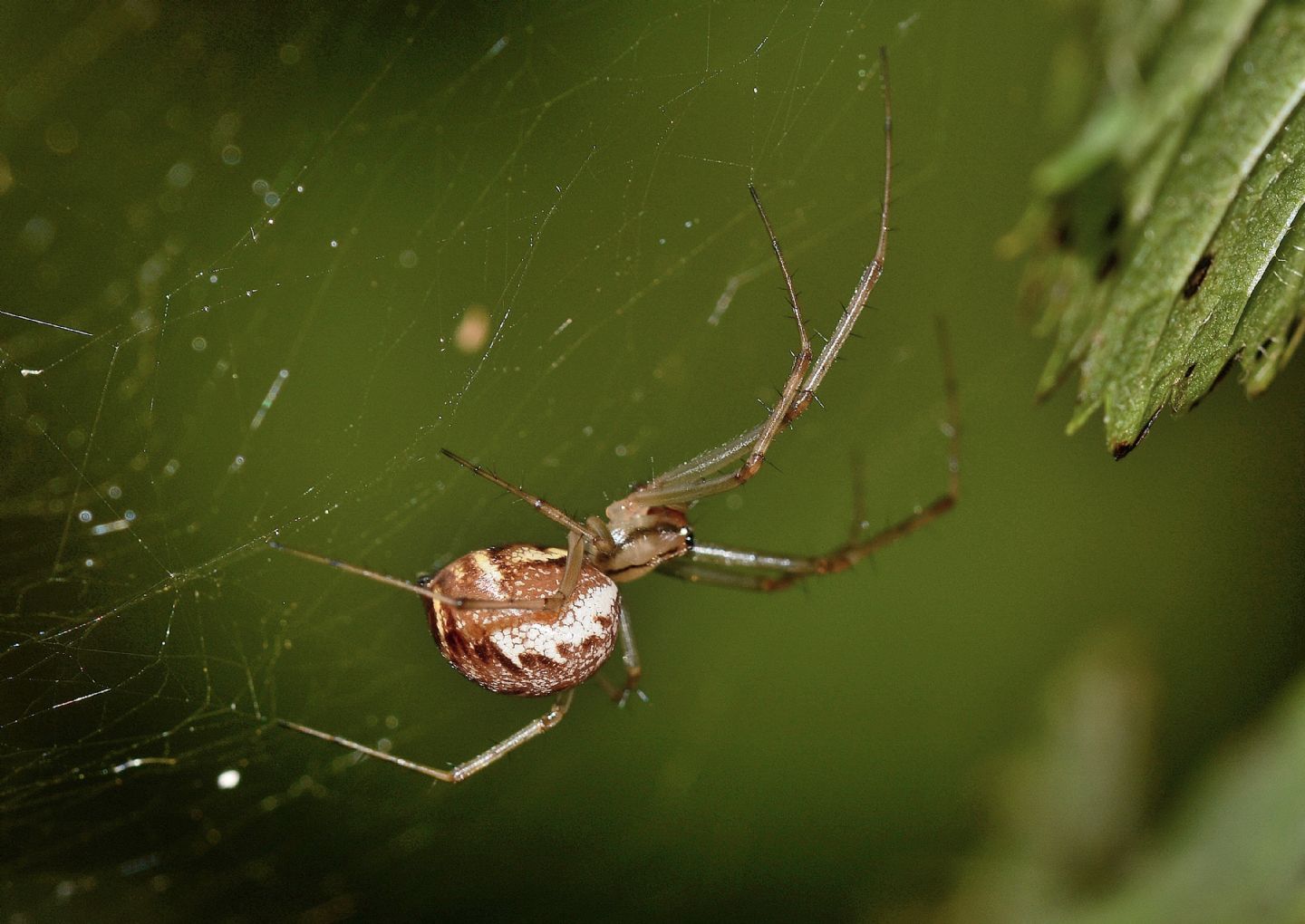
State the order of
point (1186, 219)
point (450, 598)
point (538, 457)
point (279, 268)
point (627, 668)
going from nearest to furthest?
point (1186, 219)
point (450, 598)
point (279, 268)
point (627, 668)
point (538, 457)

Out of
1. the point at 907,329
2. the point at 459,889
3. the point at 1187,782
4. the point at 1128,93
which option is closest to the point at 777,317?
the point at 907,329

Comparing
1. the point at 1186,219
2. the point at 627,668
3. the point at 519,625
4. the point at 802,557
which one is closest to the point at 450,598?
Result: the point at 519,625

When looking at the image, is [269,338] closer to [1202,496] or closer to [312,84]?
[312,84]

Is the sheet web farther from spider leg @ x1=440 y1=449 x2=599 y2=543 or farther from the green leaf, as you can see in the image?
the green leaf

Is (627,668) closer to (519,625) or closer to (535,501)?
(519,625)

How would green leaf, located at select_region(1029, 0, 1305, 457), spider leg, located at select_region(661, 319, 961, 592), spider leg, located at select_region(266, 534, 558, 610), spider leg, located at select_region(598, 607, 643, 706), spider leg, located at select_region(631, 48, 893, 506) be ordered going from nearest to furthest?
green leaf, located at select_region(1029, 0, 1305, 457)
spider leg, located at select_region(266, 534, 558, 610)
spider leg, located at select_region(631, 48, 893, 506)
spider leg, located at select_region(661, 319, 961, 592)
spider leg, located at select_region(598, 607, 643, 706)

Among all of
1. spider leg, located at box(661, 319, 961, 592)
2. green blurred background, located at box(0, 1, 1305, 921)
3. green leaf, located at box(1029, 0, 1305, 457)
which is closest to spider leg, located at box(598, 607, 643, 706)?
spider leg, located at box(661, 319, 961, 592)

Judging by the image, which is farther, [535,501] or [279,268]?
[279,268]
